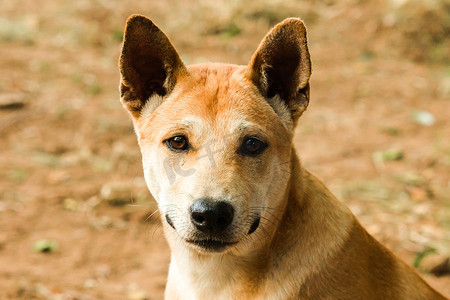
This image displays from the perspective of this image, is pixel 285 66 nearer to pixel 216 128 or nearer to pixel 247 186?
pixel 216 128

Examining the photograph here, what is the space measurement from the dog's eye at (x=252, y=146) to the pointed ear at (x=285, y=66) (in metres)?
0.34

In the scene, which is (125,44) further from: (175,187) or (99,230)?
(99,230)

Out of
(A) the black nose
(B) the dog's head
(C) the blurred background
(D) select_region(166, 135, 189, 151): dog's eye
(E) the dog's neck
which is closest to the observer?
(A) the black nose

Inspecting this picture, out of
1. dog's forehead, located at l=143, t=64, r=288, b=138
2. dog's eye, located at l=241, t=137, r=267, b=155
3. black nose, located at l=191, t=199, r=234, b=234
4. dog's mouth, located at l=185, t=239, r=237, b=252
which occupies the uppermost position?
dog's forehead, located at l=143, t=64, r=288, b=138

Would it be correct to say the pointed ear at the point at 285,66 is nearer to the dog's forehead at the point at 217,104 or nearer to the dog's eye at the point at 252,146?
the dog's forehead at the point at 217,104

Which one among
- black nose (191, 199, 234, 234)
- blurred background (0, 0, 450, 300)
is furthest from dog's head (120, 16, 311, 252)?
blurred background (0, 0, 450, 300)

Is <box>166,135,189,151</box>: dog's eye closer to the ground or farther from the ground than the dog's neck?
farther from the ground

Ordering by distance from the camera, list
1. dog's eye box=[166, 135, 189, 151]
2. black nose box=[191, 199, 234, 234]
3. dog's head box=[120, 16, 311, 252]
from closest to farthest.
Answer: black nose box=[191, 199, 234, 234]
dog's head box=[120, 16, 311, 252]
dog's eye box=[166, 135, 189, 151]

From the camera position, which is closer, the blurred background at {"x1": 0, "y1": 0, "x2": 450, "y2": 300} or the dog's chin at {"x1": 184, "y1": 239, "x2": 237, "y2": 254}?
the dog's chin at {"x1": 184, "y1": 239, "x2": 237, "y2": 254}

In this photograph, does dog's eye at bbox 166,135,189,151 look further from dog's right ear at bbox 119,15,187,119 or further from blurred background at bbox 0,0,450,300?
blurred background at bbox 0,0,450,300

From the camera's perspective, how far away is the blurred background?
507cm

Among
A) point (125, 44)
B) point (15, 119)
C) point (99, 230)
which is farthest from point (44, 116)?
point (125, 44)

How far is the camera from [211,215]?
271 cm

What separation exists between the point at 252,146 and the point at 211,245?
59 centimetres
